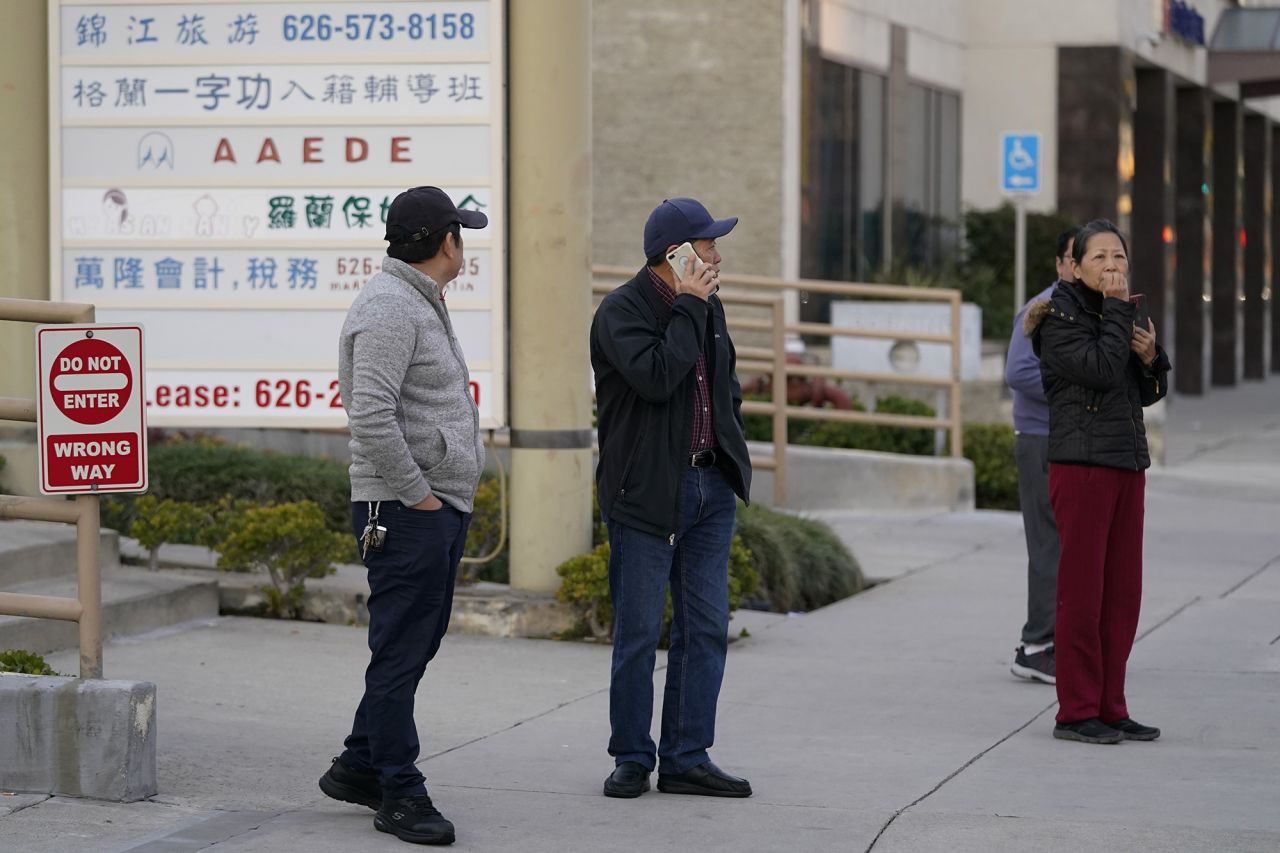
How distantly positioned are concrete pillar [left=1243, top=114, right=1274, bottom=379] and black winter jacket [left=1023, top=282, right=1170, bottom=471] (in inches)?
1183

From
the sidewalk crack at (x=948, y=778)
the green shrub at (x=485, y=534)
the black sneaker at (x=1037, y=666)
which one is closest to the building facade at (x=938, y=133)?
the green shrub at (x=485, y=534)

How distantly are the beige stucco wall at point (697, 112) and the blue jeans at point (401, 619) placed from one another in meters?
13.8

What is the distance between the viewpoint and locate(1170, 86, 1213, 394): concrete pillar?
104 feet

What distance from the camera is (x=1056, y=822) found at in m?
5.93

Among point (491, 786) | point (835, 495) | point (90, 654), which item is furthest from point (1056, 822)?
point (835, 495)

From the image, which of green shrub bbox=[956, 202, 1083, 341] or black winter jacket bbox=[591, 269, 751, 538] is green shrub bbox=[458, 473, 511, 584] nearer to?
black winter jacket bbox=[591, 269, 751, 538]

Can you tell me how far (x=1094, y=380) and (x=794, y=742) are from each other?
1737mm

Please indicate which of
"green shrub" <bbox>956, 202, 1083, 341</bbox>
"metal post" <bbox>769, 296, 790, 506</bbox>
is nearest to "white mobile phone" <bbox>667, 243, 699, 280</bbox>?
"metal post" <bbox>769, 296, 790, 506</bbox>

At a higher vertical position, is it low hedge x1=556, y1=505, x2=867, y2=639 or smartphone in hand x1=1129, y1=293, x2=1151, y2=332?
smartphone in hand x1=1129, y1=293, x2=1151, y2=332

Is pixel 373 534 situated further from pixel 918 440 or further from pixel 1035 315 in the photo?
pixel 918 440

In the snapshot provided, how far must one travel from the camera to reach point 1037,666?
334 inches

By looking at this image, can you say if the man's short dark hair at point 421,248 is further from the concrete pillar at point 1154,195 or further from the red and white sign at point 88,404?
the concrete pillar at point 1154,195

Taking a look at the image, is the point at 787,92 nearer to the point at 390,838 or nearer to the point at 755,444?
the point at 755,444

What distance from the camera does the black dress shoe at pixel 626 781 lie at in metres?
6.30
